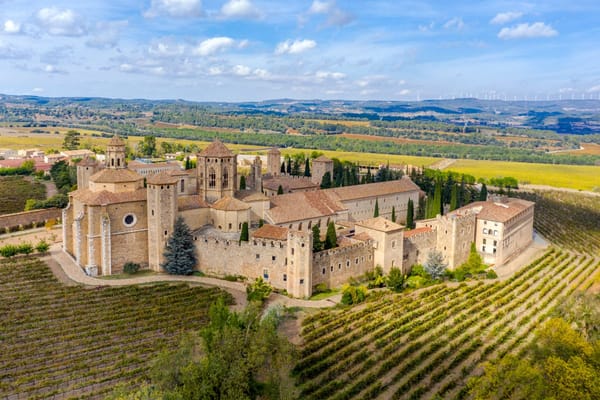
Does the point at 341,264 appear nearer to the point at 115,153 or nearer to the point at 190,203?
the point at 190,203

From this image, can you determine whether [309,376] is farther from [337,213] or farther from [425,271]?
[337,213]

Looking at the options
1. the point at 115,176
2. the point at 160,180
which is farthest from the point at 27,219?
the point at 160,180

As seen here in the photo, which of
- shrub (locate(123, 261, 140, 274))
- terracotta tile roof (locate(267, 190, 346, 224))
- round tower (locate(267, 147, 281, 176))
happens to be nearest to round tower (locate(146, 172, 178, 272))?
shrub (locate(123, 261, 140, 274))

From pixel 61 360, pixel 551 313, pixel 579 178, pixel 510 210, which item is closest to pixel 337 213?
pixel 510 210

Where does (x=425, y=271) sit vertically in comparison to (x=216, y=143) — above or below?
below

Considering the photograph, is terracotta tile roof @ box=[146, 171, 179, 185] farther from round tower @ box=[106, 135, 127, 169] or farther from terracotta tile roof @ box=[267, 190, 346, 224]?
terracotta tile roof @ box=[267, 190, 346, 224]

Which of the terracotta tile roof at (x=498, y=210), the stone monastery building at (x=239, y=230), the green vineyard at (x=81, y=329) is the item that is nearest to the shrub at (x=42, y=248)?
the stone monastery building at (x=239, y=230)
